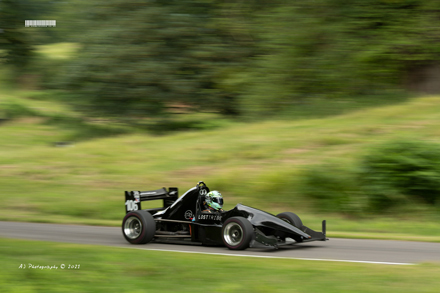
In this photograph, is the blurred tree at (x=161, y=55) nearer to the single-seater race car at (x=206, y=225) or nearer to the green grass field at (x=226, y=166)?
the green grass field at (x=226, y=166)

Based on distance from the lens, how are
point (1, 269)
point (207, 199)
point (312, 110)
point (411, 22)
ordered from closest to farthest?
point (1, 269) → point (207, 199) → point (411, 22) → point (312, 110)

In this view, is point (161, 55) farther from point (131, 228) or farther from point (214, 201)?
point (214, 201)

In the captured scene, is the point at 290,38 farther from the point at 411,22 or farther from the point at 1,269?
the point at 1,269

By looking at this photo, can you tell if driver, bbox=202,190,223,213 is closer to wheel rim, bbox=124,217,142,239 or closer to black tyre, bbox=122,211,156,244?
black tyre, bbox=122,211,156,244

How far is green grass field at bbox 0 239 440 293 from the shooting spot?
662 cm

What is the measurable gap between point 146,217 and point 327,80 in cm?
1605

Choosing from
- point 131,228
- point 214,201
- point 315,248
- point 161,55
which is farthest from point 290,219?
point 161,55

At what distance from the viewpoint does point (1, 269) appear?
735 cm

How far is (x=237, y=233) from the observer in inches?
369

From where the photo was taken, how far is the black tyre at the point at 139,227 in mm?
10078

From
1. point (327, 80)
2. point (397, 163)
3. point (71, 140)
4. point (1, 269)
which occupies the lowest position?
point (1, 269)

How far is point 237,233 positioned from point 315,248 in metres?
1.48

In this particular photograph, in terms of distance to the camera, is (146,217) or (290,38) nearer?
(146,217)

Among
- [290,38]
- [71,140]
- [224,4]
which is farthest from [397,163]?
[71,140]
